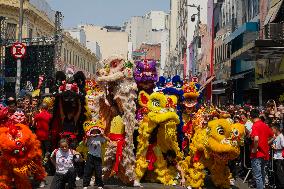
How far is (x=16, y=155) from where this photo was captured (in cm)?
845

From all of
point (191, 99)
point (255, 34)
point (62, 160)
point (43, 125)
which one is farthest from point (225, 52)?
point (62, 160)

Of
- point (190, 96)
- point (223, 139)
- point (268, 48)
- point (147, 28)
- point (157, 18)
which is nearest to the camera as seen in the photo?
point (223, 139)

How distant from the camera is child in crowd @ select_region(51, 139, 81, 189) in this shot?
862cm

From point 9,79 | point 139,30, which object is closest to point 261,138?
point 9,79

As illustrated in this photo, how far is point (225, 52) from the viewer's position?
129 feet

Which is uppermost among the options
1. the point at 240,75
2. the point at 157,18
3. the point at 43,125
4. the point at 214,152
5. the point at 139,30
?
the point at 157,18

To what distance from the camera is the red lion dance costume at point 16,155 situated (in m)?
8.40

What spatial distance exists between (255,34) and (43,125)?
18.9 m

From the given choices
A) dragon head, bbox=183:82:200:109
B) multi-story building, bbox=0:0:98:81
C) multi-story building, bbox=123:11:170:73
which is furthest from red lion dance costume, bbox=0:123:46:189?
multi-story building, bbox=123:11:170:73

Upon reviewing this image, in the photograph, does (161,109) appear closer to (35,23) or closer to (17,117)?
(17,117)

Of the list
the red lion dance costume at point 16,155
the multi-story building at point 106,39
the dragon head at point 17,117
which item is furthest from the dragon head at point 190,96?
the multi-story building at point 106,39

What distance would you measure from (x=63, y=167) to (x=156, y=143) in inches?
108

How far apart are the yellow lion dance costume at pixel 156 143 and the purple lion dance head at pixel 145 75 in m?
1.40

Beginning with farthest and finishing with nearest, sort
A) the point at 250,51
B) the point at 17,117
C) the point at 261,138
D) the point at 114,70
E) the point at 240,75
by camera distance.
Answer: the point at 240,75 → the point at 250,51 → the point at 114,70 → the point at 261,138 → the point at 17,117
